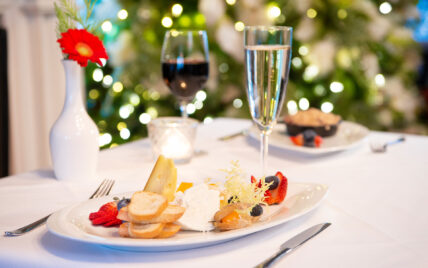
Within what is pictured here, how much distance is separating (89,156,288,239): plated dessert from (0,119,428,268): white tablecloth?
31 millimetres

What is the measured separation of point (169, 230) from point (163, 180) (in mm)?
91

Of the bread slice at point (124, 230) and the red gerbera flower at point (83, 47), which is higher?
the red gerbera flower at point (83, 47)

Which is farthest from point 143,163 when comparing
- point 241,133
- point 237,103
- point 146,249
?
point 237,103

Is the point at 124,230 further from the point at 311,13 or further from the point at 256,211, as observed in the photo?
the point at 311,13

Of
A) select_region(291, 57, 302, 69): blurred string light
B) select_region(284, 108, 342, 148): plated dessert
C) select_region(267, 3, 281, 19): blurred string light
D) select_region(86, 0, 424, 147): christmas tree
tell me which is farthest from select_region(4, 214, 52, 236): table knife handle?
select_region(291, 57, 302, 69): blurred string light

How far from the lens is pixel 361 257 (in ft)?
2.12

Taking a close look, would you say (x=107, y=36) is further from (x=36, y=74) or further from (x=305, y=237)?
(x=305, y=237)

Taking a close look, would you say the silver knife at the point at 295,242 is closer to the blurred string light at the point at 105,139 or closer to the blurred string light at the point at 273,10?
the blurred string light at the point at 273,10

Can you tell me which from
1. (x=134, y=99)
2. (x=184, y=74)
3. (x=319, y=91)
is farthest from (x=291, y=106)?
(x=184, y=74)

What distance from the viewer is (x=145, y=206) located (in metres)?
0.64

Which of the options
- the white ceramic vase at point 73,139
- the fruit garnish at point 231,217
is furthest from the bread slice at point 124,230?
the white ceramic vase at point 73,139

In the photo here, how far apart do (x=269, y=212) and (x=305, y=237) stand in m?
0.10

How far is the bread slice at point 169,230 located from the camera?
644 mm

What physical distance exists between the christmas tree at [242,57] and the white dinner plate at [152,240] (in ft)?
5.43
